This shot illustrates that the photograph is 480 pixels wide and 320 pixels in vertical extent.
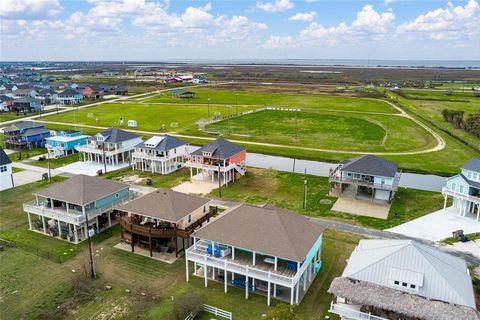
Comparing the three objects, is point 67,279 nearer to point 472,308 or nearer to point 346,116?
point 472,308

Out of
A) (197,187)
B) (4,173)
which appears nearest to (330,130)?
(197,187)

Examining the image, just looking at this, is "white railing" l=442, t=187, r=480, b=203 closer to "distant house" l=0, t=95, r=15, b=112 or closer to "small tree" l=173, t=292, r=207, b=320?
"small tree" l=173, t=292, r=207, b=320

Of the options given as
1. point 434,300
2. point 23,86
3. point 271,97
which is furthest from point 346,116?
point 23,86

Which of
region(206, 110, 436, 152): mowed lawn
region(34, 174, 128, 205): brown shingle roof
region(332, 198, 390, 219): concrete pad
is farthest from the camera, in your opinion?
region(206, 110, 436, 152): mowed lawn

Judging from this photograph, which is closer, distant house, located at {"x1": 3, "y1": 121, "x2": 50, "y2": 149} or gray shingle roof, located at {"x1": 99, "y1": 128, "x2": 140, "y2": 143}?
gray shingle roof, located at {"x1": 99, "y1": 128, "x2": 140, "y2": 143}

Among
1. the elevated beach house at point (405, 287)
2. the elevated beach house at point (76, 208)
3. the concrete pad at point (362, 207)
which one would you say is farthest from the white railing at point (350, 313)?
the elevated beach house at point (76, 208)

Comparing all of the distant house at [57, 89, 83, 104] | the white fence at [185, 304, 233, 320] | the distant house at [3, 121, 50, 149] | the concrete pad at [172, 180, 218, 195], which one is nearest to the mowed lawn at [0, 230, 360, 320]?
the white fence at [185, 304, 233, 320]
